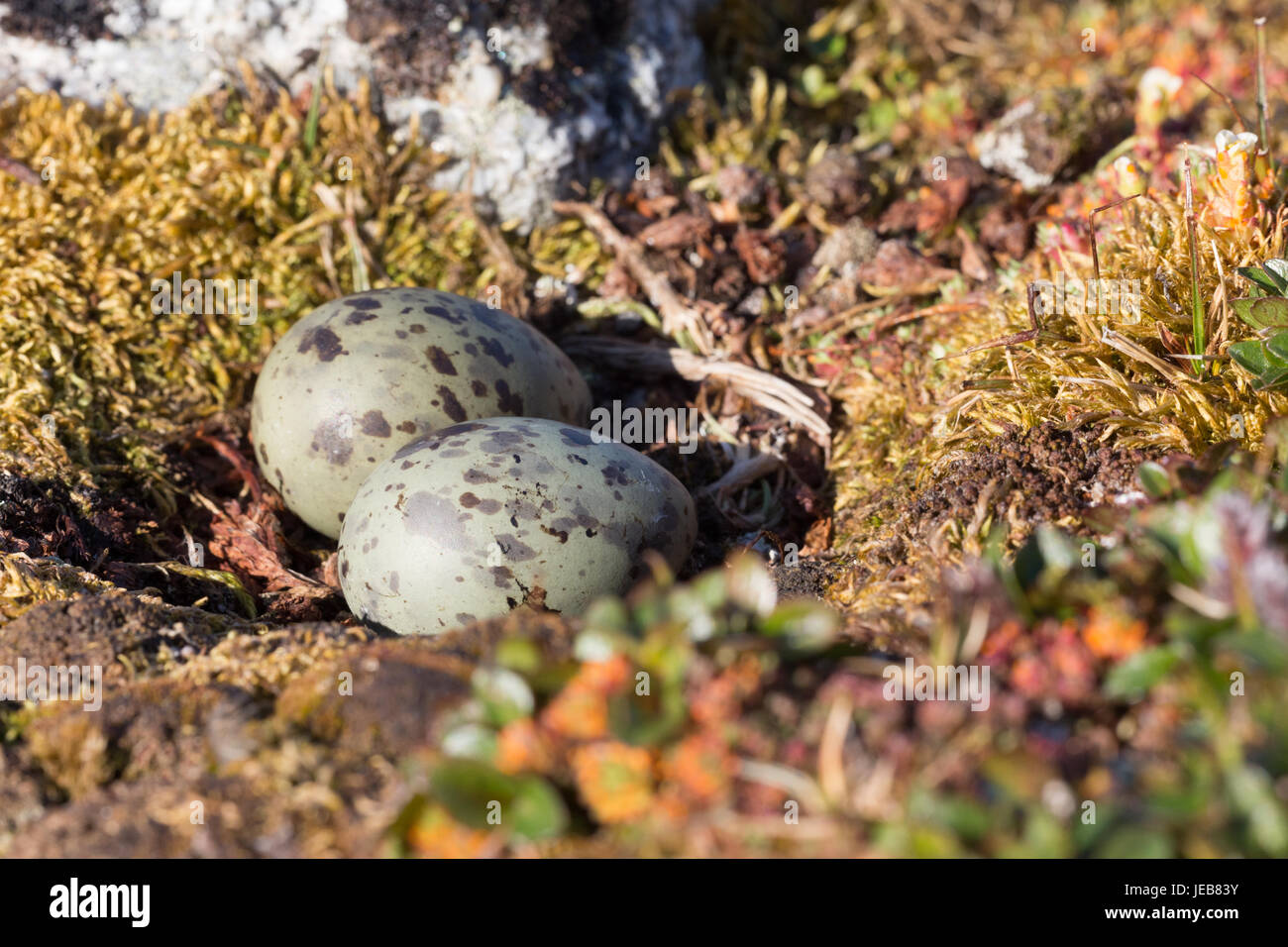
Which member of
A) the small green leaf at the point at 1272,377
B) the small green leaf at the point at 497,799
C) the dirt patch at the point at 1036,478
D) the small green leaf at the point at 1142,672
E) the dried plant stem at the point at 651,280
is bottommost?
the small green leaf at the point at 497,799

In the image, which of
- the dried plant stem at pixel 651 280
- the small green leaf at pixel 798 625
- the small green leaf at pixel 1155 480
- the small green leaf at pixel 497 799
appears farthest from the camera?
the dried plant stem at pixel 651 280

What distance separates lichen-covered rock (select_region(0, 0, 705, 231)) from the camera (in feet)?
14.0

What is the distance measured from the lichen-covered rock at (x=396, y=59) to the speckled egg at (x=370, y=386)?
4.10 ft

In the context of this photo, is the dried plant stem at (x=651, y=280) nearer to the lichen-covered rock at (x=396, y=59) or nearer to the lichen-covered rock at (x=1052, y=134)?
the lichen-covered rock at (x=396, y=59)

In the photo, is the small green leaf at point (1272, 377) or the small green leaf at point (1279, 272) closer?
the small green leaf at point (1272, 377)

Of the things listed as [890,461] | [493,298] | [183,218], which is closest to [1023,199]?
[890,461]

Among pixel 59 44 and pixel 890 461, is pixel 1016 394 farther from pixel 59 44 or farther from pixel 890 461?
pixel 59 44

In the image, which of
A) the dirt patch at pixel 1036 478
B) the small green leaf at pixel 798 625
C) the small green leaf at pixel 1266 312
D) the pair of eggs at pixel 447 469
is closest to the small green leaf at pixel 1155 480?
the dirt patch at pixel 1036 478

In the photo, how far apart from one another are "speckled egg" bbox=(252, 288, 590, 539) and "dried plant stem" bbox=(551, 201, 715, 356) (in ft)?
3.12

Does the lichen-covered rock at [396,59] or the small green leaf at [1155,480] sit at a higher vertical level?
the lichen-covered rock at [396,59]

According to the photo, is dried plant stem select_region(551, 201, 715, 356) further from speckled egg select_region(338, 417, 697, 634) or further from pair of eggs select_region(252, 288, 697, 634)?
speckled egg select_region(338, 417, 697, 634)

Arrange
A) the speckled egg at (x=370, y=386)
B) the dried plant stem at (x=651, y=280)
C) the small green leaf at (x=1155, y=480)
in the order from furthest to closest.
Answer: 1. the dried plant stem at (x=651, y=280)
2. the speckled egg at (x=370, y=386)
3. the small green leaf at (x=1155, y=480)

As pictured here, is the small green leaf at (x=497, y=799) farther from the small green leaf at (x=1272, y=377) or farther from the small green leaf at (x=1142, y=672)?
the small green leaf at (x=1272, y=377)

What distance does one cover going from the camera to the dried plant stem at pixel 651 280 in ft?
13.9
